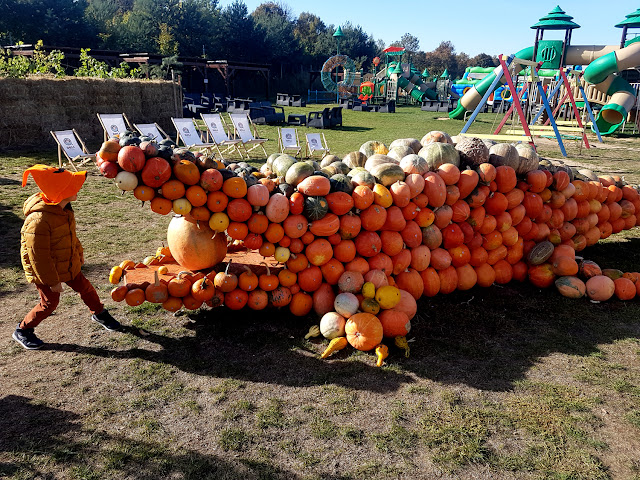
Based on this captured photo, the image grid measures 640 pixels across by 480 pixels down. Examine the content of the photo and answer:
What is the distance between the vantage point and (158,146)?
409cm

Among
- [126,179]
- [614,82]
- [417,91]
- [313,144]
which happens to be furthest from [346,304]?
[417,91]

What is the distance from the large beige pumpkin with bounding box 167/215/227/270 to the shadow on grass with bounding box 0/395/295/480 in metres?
1.81

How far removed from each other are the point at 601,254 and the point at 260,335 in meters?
5.19

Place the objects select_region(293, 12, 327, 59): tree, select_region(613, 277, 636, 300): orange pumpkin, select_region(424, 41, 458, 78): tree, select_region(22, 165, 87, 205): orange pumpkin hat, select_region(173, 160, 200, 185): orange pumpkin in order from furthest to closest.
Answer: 1. select_region(424, 41, 458, 78): tree
2. select_region(293, 12, 327, 59): tree
3. select_region(613, 277, 636, 300): orange pumpkin
4. select_region(173, 160, 200, 185): orange pumpkin
5. select_region(22, 165, 87, 205): orange pumpkin hat

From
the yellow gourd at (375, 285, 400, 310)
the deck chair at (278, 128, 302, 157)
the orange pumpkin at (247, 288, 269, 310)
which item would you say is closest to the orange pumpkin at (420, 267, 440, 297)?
the yellow gourd at (375, 285, 400, 310)

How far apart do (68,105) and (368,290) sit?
47.9 ft

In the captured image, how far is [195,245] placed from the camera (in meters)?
4.52

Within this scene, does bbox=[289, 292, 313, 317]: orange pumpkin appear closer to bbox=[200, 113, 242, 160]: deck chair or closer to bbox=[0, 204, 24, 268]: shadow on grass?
bbox=[0, 204, 24, 268]: shadow on grass

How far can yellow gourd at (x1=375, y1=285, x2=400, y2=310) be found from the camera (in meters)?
4.27

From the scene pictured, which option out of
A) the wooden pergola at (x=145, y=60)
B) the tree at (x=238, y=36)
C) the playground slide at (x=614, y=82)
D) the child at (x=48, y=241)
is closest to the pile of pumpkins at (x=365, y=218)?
the child at (x=48, y=241)

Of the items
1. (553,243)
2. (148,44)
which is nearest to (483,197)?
(553,243)

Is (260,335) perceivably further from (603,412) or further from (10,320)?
(603,412)

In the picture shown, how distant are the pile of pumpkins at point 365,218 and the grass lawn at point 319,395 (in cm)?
35

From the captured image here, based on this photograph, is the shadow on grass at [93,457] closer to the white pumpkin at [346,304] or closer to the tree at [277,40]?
the white pumpkin at [346,304]
